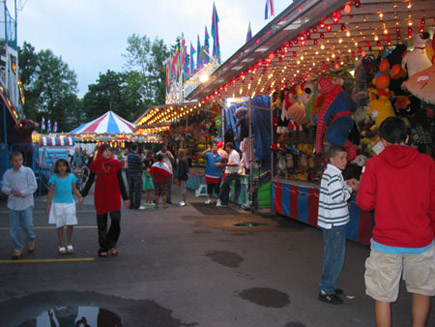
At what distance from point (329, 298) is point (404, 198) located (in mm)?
1946

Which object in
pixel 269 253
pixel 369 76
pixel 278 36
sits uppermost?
pixel 278 36

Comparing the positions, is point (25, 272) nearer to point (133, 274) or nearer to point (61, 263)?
point (61, 263)

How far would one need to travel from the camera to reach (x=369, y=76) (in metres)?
7.44

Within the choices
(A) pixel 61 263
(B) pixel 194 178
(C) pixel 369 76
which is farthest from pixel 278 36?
(B) pixel 194 178

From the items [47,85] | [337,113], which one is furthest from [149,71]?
[337,113]

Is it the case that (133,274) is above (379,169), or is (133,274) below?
Result: below

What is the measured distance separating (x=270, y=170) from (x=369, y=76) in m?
4.70

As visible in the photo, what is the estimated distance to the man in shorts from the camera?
3258 mm

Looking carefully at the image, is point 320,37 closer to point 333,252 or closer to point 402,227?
point 333,252

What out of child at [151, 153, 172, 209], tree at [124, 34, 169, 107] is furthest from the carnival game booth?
tree at [124, 34, 169, 107]

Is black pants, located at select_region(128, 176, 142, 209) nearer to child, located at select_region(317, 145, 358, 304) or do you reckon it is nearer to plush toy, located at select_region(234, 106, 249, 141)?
plush toy, located at select_region(234, 106, 249, 141)

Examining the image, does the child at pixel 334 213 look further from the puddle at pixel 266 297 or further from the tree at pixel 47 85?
the tree at pixel 47 85

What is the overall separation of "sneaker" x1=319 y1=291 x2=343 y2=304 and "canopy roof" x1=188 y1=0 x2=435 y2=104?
3486mm

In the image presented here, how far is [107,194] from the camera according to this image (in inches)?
267
